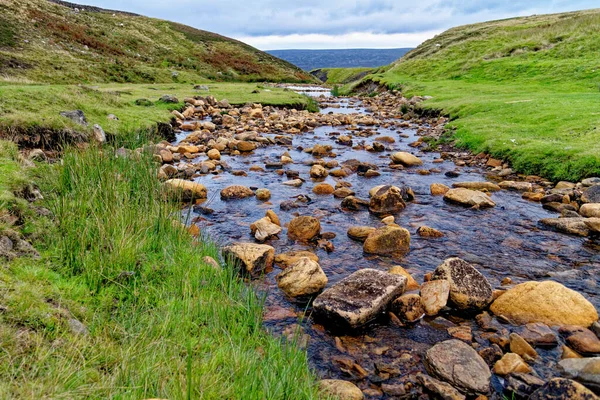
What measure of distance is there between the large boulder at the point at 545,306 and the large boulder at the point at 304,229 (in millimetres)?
3911

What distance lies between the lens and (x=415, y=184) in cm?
1333

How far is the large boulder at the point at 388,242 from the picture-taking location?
8.35m

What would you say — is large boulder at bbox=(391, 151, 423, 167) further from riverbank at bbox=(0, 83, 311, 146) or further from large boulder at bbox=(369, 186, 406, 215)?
riverbank at bbox=(0, 83, 311, 146)

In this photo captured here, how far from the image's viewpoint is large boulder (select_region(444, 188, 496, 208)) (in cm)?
1099

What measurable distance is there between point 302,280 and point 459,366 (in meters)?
2.69

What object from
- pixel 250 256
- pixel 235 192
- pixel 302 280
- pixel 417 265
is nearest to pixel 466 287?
pixel 417 265

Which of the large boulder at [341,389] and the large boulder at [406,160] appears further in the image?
the large boulder at [406,160]

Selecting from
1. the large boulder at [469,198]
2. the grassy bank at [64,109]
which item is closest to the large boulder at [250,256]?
the large boulder at [469,198]

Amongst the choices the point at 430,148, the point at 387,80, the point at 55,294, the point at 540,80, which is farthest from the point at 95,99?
the point at 387,80

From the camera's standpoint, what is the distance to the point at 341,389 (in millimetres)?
4371

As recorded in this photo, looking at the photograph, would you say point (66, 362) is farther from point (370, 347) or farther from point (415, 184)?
point (415, 184)

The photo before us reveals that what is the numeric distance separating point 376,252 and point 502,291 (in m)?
2.51

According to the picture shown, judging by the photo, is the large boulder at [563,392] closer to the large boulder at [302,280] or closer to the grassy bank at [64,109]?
the large boulder at [302,280]

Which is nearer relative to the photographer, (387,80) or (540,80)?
(540,80)
